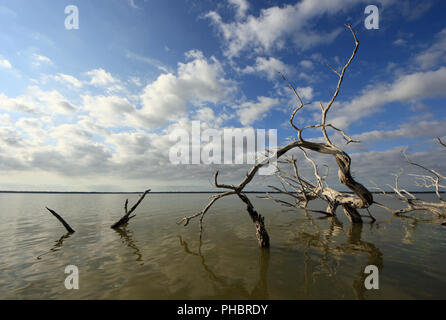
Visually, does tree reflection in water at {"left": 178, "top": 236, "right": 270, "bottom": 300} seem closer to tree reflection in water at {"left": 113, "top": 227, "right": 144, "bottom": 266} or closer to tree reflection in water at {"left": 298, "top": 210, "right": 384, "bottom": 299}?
tree reflection in water at {"left": 298, "top": 210, "right": 384, "bottom": 299}

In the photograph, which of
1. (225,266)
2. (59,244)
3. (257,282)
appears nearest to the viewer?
(257,282)

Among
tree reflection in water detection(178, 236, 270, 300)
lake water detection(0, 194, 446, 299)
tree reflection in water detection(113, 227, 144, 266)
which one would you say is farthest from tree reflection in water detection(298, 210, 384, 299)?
tree reflection in water detection(113, 227, 144, 266)

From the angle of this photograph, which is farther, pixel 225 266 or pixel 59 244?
pixel 59 244

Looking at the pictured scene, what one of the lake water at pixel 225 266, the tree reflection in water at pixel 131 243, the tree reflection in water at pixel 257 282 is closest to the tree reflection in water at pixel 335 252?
the lake water at pixel 225 266

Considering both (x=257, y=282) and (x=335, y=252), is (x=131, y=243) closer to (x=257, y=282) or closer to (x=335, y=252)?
(x=257, y=282)

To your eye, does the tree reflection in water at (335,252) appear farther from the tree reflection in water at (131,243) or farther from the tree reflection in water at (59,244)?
the tree reflection in water at (59,244)

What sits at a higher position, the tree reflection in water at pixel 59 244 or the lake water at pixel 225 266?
the lake water at pixel 225 266

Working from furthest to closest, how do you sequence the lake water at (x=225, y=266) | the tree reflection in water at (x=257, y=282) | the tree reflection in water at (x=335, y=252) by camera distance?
the tree reflection in water at (x=335, y=252) → the lake water at (x=225, y=266) → the tree reflection in water at (x=257, y=282)

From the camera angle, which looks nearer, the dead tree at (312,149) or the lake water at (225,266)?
the lake water at (225,266)

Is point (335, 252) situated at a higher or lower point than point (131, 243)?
higher

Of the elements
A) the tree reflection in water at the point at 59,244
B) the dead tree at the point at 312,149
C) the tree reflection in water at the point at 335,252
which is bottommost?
the tree reflection in water at the point at 59,244

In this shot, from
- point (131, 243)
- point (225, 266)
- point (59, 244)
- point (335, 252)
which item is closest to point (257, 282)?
point (225, 266)
